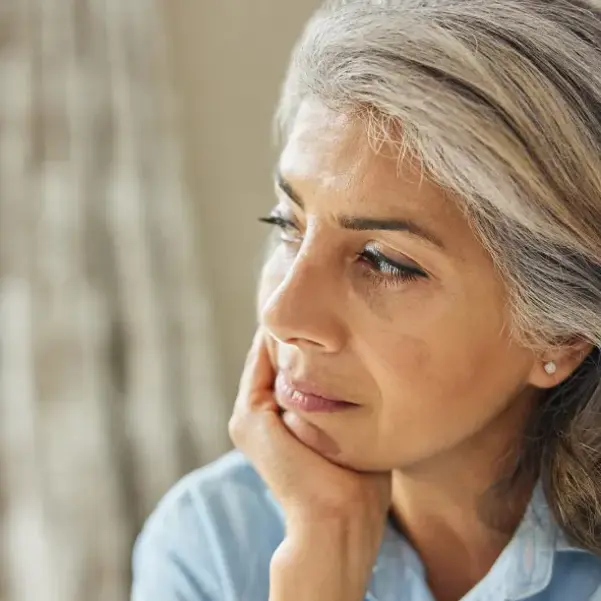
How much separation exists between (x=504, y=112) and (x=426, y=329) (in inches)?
8.7

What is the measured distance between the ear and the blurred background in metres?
0.74

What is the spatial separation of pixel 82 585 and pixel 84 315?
1.38 feet

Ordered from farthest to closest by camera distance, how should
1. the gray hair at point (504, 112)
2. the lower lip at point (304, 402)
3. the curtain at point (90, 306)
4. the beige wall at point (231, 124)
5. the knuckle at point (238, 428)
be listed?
the beige wall at point (231, 124) < the curtain at point (90, 306) < the knuckle at point (238, 428) < the lower lip at point (304, 402) < the gray hair at point (504, 112)

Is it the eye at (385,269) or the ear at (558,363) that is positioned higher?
the eye at (385,269)

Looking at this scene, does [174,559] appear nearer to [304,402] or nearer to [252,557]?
[252,557]

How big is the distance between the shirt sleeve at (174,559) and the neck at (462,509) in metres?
0.25

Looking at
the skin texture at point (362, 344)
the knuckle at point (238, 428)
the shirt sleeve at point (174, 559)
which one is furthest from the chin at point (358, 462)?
the shirt sleeve at point (174, 559)

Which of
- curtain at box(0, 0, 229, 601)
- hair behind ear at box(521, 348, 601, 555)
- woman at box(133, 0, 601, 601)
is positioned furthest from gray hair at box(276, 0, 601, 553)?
curtain at box(0, 0, 229, 601)

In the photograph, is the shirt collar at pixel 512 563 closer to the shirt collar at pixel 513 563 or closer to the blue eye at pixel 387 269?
the shirt collar at pixel 513 563

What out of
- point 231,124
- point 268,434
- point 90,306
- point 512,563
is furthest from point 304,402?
point 231,124

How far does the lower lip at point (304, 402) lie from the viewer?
0.88 m

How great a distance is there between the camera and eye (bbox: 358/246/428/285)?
84cm

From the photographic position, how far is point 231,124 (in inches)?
68.6

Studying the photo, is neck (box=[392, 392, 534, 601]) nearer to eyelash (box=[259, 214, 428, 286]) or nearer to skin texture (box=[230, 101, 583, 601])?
skin texture (box=[230, 101, 583, 601])
